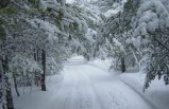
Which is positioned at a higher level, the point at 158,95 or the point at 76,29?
the point at 76,29

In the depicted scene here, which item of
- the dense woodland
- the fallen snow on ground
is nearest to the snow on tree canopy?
the dense woodland

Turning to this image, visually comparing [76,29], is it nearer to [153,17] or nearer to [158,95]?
[153,17]

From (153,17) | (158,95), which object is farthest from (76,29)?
(158,95)

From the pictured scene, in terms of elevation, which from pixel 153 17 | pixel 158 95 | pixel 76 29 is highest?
Result: pixel 153 17

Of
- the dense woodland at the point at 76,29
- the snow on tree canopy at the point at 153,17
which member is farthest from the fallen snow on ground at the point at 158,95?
the snow on tree canopy at the point at 153,17

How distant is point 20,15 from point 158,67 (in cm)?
572

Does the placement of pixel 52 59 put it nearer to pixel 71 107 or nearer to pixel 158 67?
pixel 71 107

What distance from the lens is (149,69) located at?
11.9 metres

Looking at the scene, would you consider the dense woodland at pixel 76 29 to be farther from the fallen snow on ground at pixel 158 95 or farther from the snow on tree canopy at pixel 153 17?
the fallen snow on ground at pixel 158 95

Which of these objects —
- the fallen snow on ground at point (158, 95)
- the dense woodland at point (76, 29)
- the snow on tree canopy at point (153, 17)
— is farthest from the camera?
the fallen snow on ground at point (158, 95)

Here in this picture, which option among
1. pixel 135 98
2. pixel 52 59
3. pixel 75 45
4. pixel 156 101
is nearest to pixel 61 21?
pixel 75 45

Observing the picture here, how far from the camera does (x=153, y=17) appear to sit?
21.0 feet

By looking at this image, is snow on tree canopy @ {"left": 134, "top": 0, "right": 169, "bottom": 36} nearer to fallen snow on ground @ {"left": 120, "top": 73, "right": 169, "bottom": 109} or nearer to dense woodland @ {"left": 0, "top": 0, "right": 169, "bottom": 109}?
dense woodland @ {"left": 0, "top": 0, "right": 169, "bottom": 109}

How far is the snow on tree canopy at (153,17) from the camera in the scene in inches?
249
